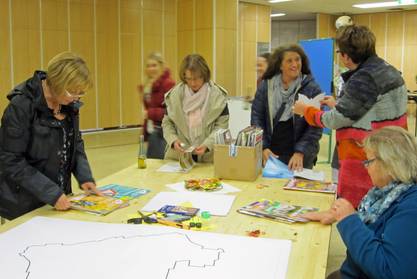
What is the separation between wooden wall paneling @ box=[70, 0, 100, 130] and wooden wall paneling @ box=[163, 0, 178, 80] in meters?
1.37

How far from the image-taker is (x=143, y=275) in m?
1.37

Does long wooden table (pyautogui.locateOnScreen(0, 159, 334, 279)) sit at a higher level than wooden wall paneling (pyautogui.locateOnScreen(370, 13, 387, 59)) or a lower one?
lower

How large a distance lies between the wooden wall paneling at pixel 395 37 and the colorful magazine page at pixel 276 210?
1188 centimetres

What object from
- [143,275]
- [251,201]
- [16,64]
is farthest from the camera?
[16,64]

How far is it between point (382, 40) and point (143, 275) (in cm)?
A: 1312

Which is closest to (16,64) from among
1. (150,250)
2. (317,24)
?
(150,250)

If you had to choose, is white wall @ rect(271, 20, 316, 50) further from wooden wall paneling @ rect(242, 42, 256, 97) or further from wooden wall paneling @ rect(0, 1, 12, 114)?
wooden wall paneling @ rect(0, 1, 12, 114)

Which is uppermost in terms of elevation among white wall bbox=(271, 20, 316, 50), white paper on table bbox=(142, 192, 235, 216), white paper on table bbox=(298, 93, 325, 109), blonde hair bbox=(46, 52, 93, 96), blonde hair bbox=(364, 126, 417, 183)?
white wall bbox=(271, 20, 316, 50)

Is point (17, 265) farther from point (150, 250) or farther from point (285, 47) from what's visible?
point (285, 47)

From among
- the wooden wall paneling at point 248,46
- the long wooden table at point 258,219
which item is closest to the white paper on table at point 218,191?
the long wooden table at point 258,219

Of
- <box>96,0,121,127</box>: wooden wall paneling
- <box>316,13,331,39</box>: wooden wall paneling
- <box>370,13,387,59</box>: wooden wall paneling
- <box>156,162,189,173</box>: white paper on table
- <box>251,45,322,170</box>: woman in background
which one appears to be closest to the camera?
<box>156,162,189,173</box>: white paper on table

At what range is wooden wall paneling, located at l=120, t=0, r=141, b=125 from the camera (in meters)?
7.75

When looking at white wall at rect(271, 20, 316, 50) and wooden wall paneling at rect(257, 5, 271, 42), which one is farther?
white wall at rect(271, 20, 316, 50)

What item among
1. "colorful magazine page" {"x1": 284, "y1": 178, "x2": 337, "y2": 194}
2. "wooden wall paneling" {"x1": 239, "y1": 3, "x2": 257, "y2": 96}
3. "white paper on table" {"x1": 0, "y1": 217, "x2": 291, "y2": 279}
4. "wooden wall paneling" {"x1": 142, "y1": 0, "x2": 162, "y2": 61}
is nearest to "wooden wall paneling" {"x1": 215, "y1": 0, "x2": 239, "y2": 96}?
"wooden wall paneling" {"x1": 142, "y1": 0, "x2": 162, "y2": 61}
